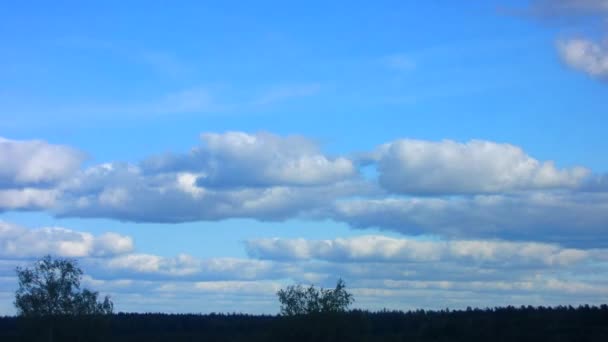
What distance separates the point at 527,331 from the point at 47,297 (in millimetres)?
60358

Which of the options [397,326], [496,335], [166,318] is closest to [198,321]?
[166,318]

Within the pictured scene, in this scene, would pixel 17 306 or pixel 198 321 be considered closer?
pixel 17 306

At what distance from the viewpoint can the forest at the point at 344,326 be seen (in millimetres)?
79125

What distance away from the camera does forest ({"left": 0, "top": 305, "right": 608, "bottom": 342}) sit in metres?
79.1

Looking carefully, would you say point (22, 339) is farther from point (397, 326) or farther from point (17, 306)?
point (397, 326)

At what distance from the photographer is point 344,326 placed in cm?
7994

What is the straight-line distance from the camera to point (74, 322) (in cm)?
7762

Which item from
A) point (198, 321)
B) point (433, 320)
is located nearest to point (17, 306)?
point (433, 320)

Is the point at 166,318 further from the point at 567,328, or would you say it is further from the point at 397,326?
the point at 567,328

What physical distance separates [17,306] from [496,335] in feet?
195

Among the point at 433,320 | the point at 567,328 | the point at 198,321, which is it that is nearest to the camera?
the point at 567,328

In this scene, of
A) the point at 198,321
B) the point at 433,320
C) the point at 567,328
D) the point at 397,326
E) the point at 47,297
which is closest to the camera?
the point at 47,297

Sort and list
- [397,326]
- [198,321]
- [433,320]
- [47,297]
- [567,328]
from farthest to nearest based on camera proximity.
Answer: [198,321], [397,326], [433,320], [567,328], [47,297]

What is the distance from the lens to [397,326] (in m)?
142
